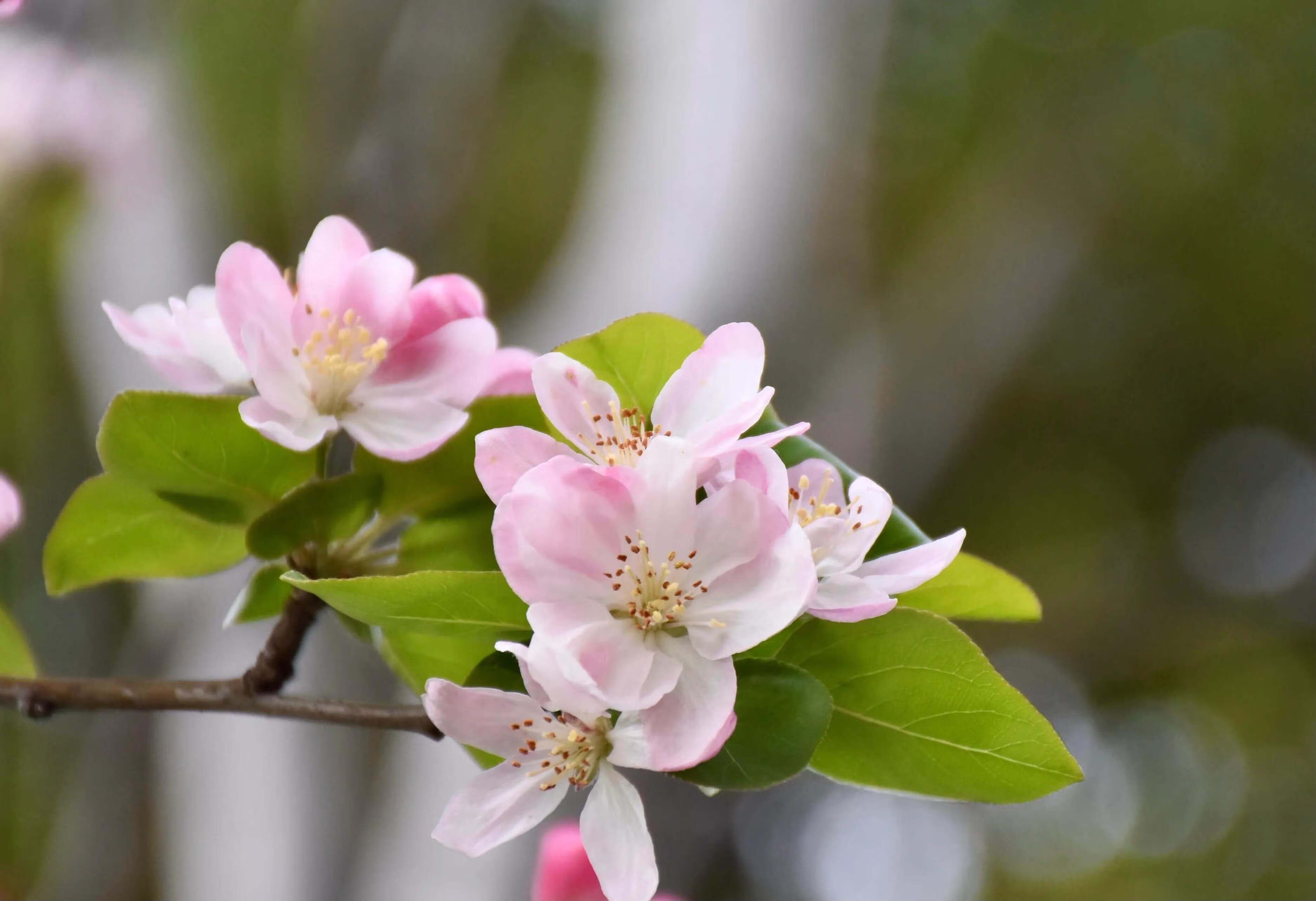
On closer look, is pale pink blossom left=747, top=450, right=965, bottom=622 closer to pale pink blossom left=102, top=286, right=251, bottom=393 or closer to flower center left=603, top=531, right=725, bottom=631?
flower center left=603, top=531, right=725, bottom=631

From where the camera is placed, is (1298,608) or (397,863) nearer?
(397,863)

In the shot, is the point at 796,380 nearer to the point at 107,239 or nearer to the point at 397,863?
the point at 397,863

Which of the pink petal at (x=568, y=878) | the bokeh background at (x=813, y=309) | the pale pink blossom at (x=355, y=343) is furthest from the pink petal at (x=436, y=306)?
the bokeh background at (x=813, y=309)

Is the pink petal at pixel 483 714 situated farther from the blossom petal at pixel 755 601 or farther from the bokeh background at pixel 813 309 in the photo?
the bokeh background at pixel 813 309

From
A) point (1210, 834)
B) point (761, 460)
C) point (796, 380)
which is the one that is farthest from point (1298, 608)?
point (761, 460)

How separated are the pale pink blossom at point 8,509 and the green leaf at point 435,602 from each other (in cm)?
15

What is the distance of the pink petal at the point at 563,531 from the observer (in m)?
0.27

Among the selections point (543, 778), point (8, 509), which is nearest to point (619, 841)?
point (543, 778)

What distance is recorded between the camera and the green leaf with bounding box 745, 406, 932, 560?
1.12 ft

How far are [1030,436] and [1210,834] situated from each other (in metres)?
1.09

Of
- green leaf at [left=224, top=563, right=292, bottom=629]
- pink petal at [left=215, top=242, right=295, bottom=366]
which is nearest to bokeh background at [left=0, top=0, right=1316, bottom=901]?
green leaf at [left=224, top=563, right=292, bottom=629]

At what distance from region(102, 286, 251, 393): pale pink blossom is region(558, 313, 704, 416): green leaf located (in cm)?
11

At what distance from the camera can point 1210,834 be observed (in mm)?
2760

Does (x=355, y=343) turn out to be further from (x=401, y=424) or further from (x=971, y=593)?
A: (x=971, y=593)
